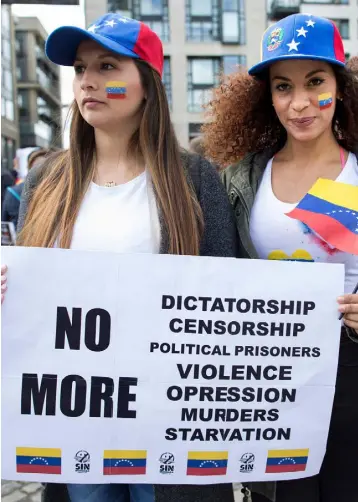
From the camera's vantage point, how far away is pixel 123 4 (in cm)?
2491

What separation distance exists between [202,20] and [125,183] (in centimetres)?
2744

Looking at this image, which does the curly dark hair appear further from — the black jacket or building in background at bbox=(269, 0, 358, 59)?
building in background at bbox=(269, 0, 358, 59)

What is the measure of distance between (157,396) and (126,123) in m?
0.86

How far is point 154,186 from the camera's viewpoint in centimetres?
160

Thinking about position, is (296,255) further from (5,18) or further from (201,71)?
(201,71)

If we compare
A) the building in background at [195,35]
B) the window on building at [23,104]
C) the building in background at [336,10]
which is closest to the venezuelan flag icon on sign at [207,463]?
the building in background at [195,35]

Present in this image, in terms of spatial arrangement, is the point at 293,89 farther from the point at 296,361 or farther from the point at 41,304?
the point at 41,304

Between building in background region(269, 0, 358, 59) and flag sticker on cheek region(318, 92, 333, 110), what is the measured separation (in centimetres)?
2432

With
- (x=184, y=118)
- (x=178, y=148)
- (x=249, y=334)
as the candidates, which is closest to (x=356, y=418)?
(x=249, y=334)

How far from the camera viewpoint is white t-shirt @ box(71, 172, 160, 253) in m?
1.56

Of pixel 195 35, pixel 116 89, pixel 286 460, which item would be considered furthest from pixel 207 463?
pixel 195 35

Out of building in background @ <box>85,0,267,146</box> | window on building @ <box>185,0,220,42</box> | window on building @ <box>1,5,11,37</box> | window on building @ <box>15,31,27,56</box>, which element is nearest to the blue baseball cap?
window on building @ <box>1,5,11,37</box>

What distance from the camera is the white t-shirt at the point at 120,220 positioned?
1561mm

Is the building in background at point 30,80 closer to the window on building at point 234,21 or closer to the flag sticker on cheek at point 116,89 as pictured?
the window on building at point 234,21
